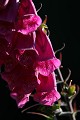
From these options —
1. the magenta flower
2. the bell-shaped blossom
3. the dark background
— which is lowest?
the dark background

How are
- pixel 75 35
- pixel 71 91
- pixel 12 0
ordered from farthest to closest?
pixel 75 35, pixel 71 91, pixel 12 0

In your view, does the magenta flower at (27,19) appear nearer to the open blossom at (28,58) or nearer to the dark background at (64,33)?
the open blossom at (28,58)

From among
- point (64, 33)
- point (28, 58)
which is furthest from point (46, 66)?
point (64, 33)

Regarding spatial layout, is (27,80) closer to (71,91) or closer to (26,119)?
(71,91)

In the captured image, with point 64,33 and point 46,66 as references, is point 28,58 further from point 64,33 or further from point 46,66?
point 64,33

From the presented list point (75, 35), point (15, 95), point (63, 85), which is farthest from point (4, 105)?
point (15, 95)

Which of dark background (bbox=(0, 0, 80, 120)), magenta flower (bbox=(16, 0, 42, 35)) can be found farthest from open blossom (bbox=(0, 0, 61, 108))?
dark background (bbox=(0, 0, 80, 120))

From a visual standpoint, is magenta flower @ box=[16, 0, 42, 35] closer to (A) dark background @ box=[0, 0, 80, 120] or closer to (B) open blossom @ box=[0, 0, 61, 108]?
(B) open blossom @ box=[0, 0, 61, 108]
